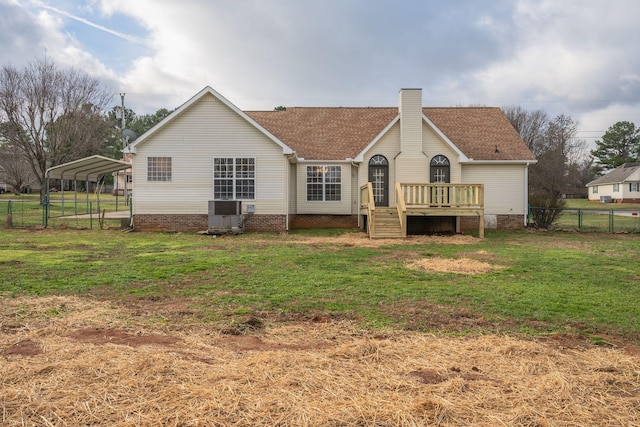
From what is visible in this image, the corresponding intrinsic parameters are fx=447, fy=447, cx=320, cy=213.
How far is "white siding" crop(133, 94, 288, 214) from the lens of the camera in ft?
60.1

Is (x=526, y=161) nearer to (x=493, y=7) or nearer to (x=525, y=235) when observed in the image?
(x=525, y=235)

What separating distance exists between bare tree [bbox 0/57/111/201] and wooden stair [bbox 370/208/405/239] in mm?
24716

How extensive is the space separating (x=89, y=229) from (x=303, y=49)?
41.9 feet

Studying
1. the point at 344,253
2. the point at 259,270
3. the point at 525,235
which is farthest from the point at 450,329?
the point at 525,235

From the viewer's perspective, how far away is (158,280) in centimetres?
805

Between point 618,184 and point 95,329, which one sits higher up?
point 618,184

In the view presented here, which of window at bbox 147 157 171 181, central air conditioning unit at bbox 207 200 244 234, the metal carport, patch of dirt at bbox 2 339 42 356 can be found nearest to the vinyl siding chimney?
central air conditioning unit at bbox 207 200 244 234

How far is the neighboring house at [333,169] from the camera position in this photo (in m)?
18.1

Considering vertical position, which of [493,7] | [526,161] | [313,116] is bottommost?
[526,161]

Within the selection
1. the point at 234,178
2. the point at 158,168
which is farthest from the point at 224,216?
the point at 158,168

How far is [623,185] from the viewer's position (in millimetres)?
55031

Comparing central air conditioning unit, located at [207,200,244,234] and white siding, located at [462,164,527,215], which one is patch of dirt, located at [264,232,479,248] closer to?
central air conditioning unit, located at [207,200,244,234]

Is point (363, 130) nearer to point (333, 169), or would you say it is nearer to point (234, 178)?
point (333, 169)

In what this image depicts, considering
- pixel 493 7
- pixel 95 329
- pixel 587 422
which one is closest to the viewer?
pixel 587 422
